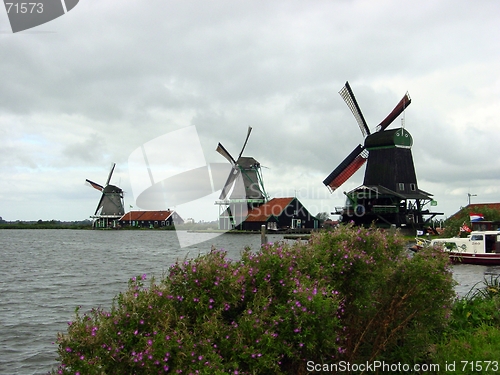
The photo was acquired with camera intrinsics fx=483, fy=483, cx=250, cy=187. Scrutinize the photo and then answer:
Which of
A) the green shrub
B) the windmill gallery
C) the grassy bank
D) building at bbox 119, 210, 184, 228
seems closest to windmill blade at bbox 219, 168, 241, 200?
the windmill gallery

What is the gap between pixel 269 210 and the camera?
74875 millimetres

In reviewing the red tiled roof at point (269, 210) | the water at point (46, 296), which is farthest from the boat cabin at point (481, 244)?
the red tiled roof at point (269, 210)

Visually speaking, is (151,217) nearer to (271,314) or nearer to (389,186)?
(389,186)

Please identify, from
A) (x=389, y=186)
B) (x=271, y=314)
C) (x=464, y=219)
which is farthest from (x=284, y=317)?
(x=389, y=186)

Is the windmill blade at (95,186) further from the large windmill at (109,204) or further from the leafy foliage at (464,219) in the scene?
the leafy foliage at (464,219)

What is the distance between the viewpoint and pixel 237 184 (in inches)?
2975

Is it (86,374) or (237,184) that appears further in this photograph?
(237,184)

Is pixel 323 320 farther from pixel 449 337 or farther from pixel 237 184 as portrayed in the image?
pixel 237 184

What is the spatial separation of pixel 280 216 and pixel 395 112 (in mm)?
28416

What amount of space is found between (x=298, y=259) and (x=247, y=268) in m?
0.91

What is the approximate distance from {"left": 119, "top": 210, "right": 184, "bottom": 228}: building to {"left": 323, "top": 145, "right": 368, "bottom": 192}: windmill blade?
63085 millimetres

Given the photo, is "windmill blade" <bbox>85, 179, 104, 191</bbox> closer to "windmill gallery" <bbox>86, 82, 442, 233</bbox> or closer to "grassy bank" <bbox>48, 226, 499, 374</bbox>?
"windmill gallery" <bbox>86, 82, 442, 233</bbox>

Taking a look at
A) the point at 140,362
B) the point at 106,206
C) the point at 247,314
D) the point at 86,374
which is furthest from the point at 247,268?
the point at 106,206

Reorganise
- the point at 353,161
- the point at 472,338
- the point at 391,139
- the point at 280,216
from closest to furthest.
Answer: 1. the point at 472,338
2. the point at 391,139
3. the point at 353,161
4. the point at 280,216
